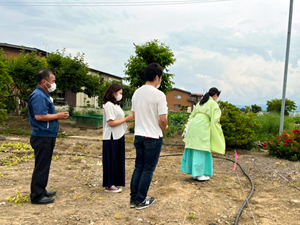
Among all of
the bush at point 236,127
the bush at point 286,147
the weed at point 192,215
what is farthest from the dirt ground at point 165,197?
the bush at point 236,127

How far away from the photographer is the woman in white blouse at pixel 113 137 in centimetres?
351

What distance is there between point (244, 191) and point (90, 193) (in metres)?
2.42

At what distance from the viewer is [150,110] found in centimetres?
296

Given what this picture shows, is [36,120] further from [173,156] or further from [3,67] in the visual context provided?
[3,67]

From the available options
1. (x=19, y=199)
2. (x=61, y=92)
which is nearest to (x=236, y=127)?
(x=19, y=199)

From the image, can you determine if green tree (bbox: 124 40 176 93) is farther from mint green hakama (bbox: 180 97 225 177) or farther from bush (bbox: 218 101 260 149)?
mint green hakama (bbox: 180 97 225 177)

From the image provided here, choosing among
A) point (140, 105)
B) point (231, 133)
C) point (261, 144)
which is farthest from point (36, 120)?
point (261, 144)

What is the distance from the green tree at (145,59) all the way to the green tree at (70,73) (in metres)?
3.13

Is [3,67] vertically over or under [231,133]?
over

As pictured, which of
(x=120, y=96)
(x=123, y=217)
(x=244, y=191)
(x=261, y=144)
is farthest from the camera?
(x=261, y=144)

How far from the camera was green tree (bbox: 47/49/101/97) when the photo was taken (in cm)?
1450

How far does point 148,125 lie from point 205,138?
166cm

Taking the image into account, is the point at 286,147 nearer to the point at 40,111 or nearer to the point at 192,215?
the point at 192,215

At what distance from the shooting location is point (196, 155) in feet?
14.2
